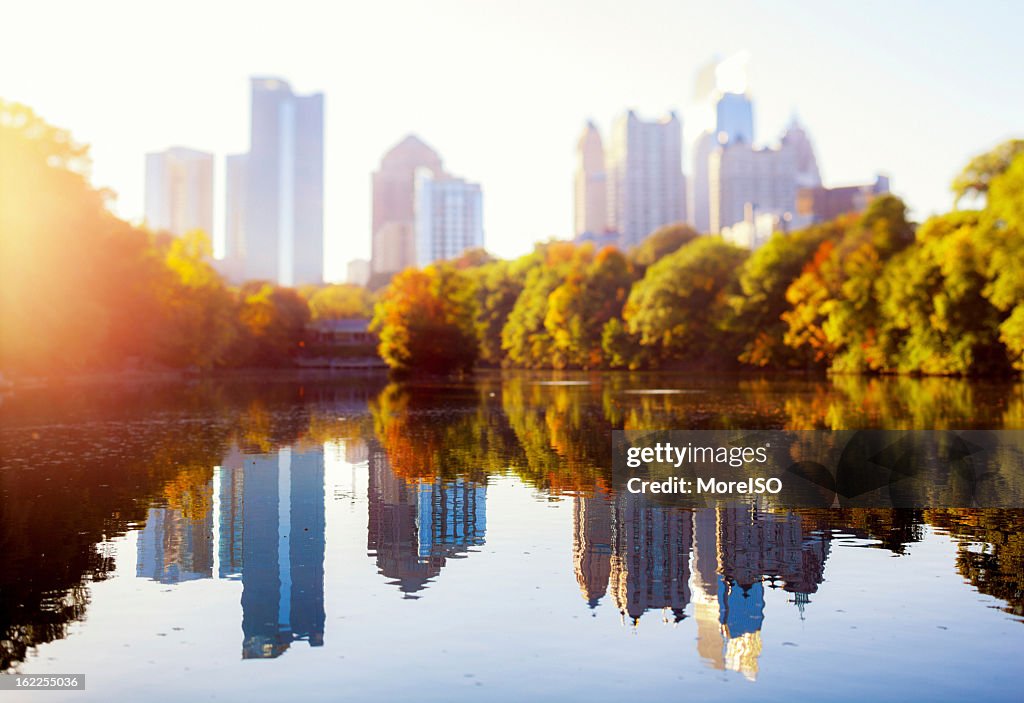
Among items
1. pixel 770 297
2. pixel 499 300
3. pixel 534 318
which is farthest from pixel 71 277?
pixel 499 300

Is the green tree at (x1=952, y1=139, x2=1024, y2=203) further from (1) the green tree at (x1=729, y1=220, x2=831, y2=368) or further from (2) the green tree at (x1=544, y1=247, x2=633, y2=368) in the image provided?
(2) the green tree at (x1=544, y1=247, x2=633, y2=368)

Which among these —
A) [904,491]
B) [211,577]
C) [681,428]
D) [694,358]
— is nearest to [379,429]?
[681,428]

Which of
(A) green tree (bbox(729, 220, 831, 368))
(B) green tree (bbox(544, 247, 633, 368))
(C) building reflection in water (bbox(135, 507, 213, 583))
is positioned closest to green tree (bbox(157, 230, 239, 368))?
(B) green tree (bbox(544, 247, 633, 368))

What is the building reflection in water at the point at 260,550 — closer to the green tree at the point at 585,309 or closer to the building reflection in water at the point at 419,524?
the building reflection in water at the point at 419,524

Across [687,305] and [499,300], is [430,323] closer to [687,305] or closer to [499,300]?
[687,305]

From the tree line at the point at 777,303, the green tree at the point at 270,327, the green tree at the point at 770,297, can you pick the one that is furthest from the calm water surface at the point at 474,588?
the green tree at the point at 270,327
